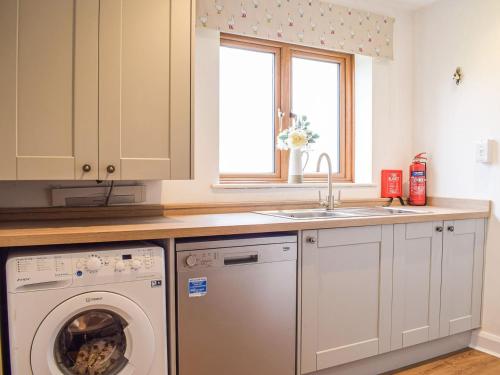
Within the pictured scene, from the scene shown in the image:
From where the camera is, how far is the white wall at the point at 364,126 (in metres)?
2.43

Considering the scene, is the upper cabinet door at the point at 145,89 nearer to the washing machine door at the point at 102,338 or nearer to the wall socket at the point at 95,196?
the wall socket at the point at 95,196

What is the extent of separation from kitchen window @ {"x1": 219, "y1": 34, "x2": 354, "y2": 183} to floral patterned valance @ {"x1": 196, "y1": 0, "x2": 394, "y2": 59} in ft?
0.51

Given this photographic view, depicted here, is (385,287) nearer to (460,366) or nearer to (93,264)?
(460,366)

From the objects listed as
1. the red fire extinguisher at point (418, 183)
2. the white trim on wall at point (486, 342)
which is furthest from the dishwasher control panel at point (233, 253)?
the white trim on wall at point (486, 342)

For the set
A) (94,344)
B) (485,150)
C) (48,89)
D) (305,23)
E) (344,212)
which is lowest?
(94,344)

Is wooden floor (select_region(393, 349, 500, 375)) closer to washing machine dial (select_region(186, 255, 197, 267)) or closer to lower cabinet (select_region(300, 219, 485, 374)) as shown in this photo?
lower cabinet (select_region(300, 219, 485, 374))

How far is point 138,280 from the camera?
1.61 m

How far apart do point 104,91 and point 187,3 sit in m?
0.55

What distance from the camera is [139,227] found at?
1.72 meters

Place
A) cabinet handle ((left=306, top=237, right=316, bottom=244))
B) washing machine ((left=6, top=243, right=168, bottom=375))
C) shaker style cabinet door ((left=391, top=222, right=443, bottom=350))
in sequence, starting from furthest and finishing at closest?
shaker style cabinet door ((left=391, top=222, right=443, bottom=350)), cabinet handle ((left=306, top=237, right=316, bottom=244)), washing machine ((left=6, top=243, right=168, bottom=375))

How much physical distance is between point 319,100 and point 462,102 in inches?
37.9

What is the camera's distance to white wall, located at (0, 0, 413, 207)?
7.97 ft

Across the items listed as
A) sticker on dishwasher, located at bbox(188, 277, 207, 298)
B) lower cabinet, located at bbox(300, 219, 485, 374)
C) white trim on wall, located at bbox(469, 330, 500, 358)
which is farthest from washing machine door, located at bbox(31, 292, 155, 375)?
white trim on wall, located at bbox(469, 330, 500, 358)

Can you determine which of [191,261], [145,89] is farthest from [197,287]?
[145,89]
